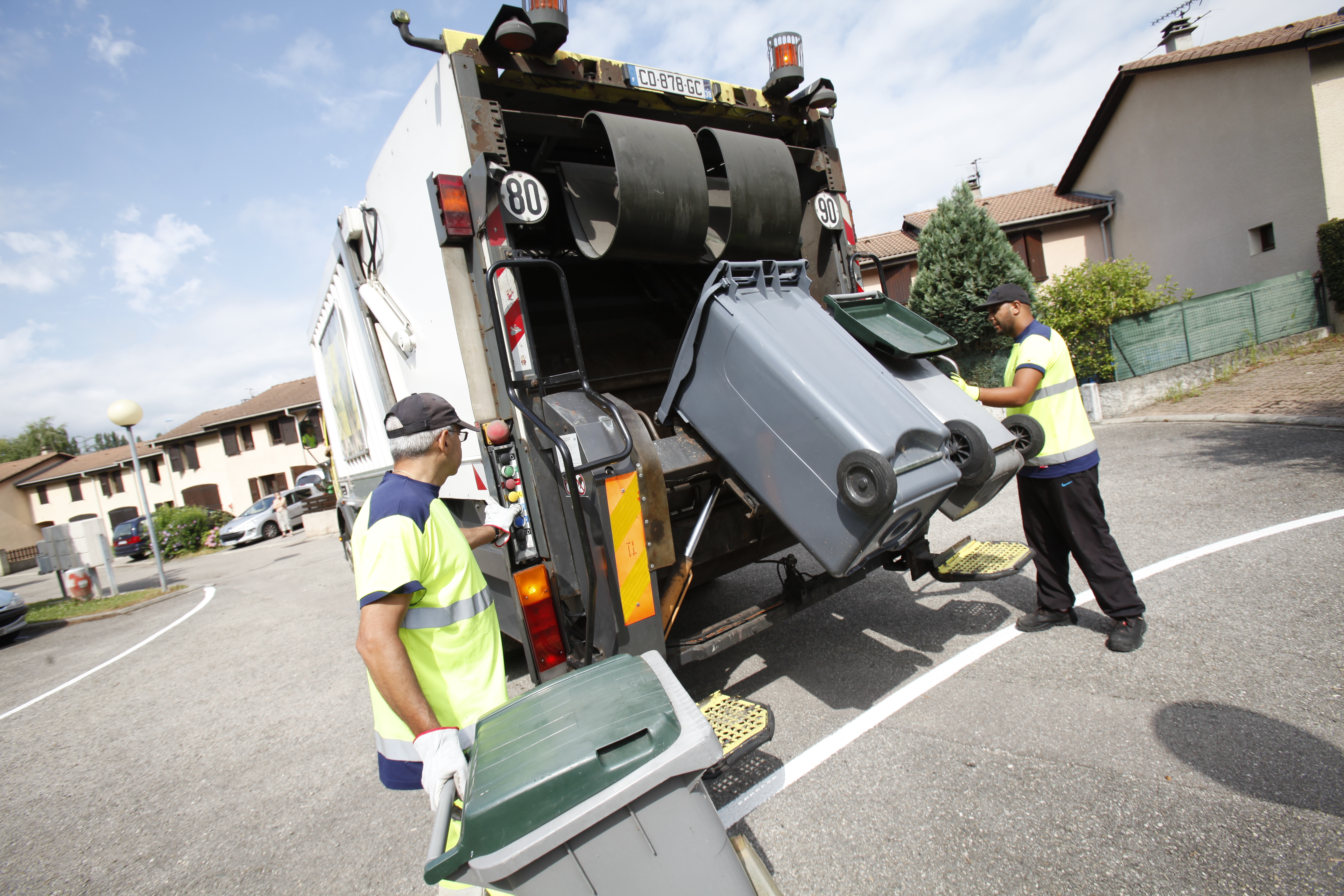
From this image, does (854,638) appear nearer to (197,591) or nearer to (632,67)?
(632,67)

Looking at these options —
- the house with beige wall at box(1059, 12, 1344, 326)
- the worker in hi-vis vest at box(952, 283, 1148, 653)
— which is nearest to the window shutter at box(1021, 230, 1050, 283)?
the house with beige wall at box(1059, 12, 1344, 326)

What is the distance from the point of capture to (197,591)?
10.7 meters

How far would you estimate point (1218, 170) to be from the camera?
14555 millimetres

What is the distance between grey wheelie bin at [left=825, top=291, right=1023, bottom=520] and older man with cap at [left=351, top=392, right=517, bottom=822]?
1.79 metres

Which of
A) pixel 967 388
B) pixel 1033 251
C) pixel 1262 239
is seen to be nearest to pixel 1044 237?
Result: pixel 1033 251

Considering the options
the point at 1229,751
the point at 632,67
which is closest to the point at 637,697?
the point at 1229,751

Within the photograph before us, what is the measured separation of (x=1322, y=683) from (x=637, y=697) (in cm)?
283

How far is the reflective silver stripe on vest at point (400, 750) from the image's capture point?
1.66m

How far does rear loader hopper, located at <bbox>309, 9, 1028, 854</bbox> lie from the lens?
237cm

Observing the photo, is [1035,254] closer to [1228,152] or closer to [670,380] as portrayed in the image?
[1228,152]

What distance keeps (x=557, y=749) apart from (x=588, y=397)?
5.41 feet

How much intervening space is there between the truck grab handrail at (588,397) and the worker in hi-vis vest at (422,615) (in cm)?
52

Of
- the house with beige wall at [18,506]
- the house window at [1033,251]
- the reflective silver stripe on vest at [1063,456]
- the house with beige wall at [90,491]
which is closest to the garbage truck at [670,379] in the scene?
the reflective silver stripe on vest at [1063,456]

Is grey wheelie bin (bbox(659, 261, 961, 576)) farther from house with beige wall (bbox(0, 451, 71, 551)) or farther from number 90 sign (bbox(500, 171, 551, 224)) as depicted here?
house with beige wall (bbox(0, 451, 71, 551))
